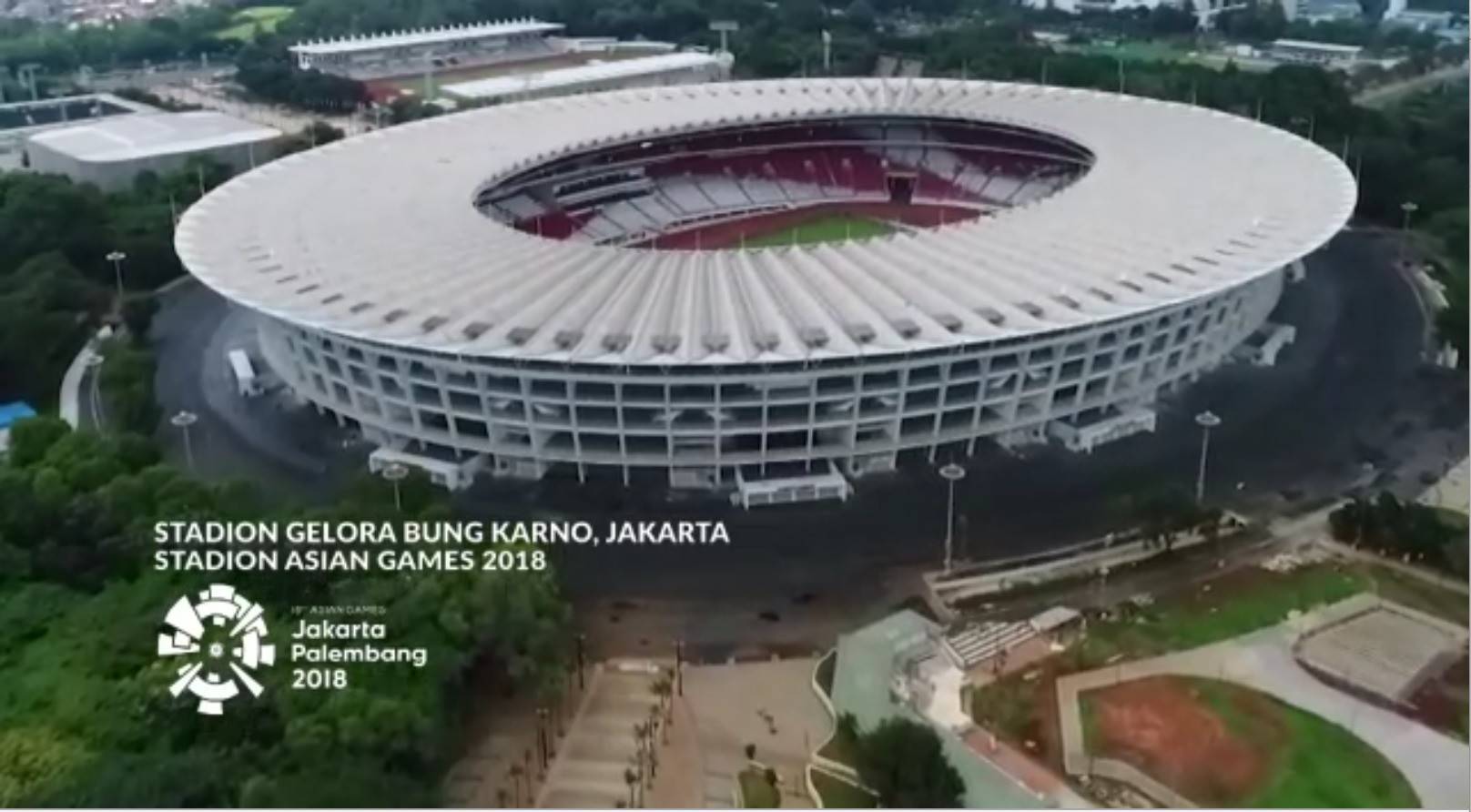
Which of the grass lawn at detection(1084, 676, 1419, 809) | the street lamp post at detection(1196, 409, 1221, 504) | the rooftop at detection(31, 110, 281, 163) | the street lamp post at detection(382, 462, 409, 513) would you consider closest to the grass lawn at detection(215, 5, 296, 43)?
the rooftop at detection(31, 110, 281, 163)

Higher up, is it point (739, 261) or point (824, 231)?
point (739, 261)

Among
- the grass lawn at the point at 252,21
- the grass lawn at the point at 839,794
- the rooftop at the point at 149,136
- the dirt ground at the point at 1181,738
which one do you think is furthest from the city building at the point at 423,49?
the dirt ground at the point at 1181,738

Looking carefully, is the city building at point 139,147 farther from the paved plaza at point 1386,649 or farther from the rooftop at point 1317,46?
the rooftop at point 1317,46

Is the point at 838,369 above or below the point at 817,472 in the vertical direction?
above

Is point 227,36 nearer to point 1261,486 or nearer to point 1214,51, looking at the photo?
point 1214,51

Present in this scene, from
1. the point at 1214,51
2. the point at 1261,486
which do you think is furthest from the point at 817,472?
the point at 1214,51

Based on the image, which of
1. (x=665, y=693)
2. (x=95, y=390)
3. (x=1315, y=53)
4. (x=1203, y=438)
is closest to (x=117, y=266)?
(x=95, y=390)

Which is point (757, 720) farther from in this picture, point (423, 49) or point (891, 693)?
point (423, 49)
